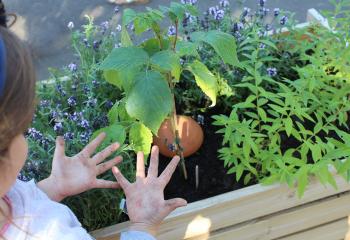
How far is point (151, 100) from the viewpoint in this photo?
1.06m

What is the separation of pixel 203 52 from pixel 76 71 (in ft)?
1.36

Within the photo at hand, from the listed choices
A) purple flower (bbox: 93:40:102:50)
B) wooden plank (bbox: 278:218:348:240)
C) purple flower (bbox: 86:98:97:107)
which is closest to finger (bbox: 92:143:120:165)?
purple flower (bbox: 86:98:97:107)

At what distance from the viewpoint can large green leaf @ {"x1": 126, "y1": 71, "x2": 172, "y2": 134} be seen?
106 cm

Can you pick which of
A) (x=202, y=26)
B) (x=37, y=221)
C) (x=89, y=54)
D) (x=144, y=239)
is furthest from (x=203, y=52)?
(x=37, y=221)

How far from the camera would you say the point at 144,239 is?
1024 millimetres

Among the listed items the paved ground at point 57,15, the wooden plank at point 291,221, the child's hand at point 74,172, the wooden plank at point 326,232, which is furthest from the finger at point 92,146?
the paved ground at point 57,15

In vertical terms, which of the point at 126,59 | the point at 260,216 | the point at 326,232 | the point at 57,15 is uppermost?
the point at 126,59

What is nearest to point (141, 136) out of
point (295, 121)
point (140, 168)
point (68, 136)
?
point (140, 168)

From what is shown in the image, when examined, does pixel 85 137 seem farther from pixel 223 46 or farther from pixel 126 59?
pixel 223 46

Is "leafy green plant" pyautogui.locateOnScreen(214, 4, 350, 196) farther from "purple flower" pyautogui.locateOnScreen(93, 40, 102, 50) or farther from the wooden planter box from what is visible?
"purple flower" pyautogui.locateOnScreen(93, 40, 102, 50)

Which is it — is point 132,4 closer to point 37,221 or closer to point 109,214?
point 109,214

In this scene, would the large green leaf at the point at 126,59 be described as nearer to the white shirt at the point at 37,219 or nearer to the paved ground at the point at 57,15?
the white shirt at the point at 37,219

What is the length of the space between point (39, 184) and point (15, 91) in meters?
0.45

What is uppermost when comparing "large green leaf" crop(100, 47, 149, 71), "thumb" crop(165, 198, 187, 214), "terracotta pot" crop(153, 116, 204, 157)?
"large green leaf" crop(100, 47, 149, 71)
